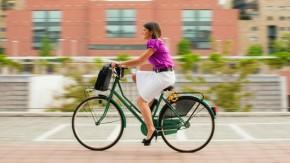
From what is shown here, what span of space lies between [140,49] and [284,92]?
199 feet

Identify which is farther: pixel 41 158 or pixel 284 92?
pixel 284 92

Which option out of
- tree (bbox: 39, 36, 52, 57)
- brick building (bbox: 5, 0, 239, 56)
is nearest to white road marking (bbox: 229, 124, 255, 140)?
tree (bbox: 39, 36, 52, 57)

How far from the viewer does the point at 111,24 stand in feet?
275

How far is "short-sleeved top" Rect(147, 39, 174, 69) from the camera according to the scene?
235 inches

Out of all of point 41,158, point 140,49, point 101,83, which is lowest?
point 140,49

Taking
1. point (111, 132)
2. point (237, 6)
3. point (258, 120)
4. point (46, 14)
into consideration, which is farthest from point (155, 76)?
point (237, 6)

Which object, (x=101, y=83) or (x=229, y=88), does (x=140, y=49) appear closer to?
(x=229, y=88)

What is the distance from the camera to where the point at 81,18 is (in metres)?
85.8

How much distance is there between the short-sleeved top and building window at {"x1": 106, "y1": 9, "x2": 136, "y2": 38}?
77127 millimetres

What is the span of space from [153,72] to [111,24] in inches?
3095

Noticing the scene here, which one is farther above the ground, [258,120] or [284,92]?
[258,120]

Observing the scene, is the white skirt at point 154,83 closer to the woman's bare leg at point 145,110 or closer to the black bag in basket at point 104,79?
the woman's bare leg at point 145,110

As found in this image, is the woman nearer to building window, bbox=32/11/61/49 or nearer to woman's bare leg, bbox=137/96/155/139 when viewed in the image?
woman's bare leg, bbox=137/96/155/139

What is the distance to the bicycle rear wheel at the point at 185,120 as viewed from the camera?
6148mm
